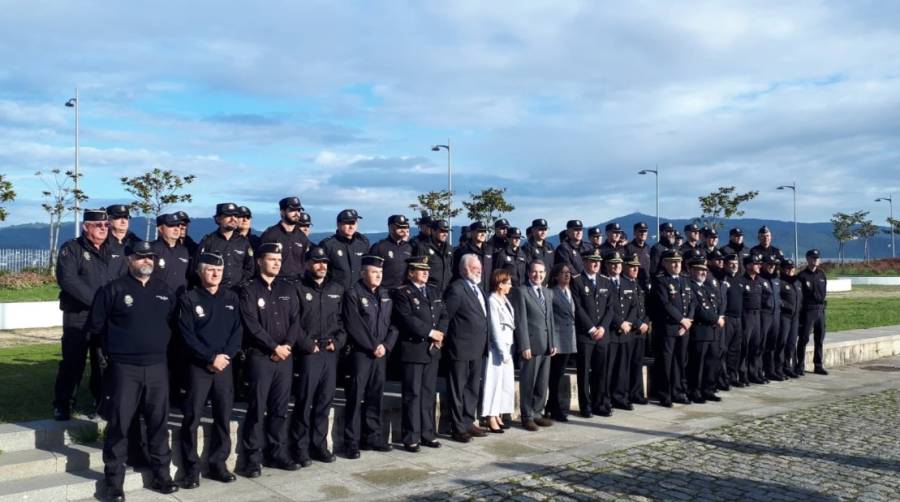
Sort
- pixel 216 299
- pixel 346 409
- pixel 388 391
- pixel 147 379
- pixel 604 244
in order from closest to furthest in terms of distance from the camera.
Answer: pixel 147 379 < pixel 216 299 < pixel 346 409 < pixel 388 391 < pixel 604 244

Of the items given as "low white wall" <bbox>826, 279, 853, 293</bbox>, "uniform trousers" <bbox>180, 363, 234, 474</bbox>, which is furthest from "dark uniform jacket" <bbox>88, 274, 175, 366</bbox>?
"low white wall" <bbox>826, 279, 853, 293</bbox>

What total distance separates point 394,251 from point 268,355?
2.99 metres

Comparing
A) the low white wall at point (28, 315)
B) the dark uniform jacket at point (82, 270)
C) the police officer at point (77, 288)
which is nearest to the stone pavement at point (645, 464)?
the police officer at point (77, 288)

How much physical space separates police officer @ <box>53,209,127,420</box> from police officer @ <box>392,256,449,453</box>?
2.80 meters

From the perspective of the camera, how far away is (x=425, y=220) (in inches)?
381

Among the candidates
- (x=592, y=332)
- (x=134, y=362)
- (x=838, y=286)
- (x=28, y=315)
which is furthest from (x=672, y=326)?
(x=838, y=286)

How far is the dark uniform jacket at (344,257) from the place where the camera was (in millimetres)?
9000

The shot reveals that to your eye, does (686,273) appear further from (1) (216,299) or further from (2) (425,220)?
(1) (216,299)

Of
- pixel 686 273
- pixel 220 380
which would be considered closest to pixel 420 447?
pixel 220 380

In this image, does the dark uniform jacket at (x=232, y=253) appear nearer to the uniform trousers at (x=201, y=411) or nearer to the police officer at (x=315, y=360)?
the police officer at (x=315, y=360)

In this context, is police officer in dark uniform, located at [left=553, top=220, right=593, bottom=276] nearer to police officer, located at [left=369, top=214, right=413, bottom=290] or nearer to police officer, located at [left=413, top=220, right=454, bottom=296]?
police officer, located at [left=413, top=220, right=454, bottom=296]

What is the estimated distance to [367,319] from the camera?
7230mm

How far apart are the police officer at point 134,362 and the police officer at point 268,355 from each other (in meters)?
0.70

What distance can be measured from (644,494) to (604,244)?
5921 mm
